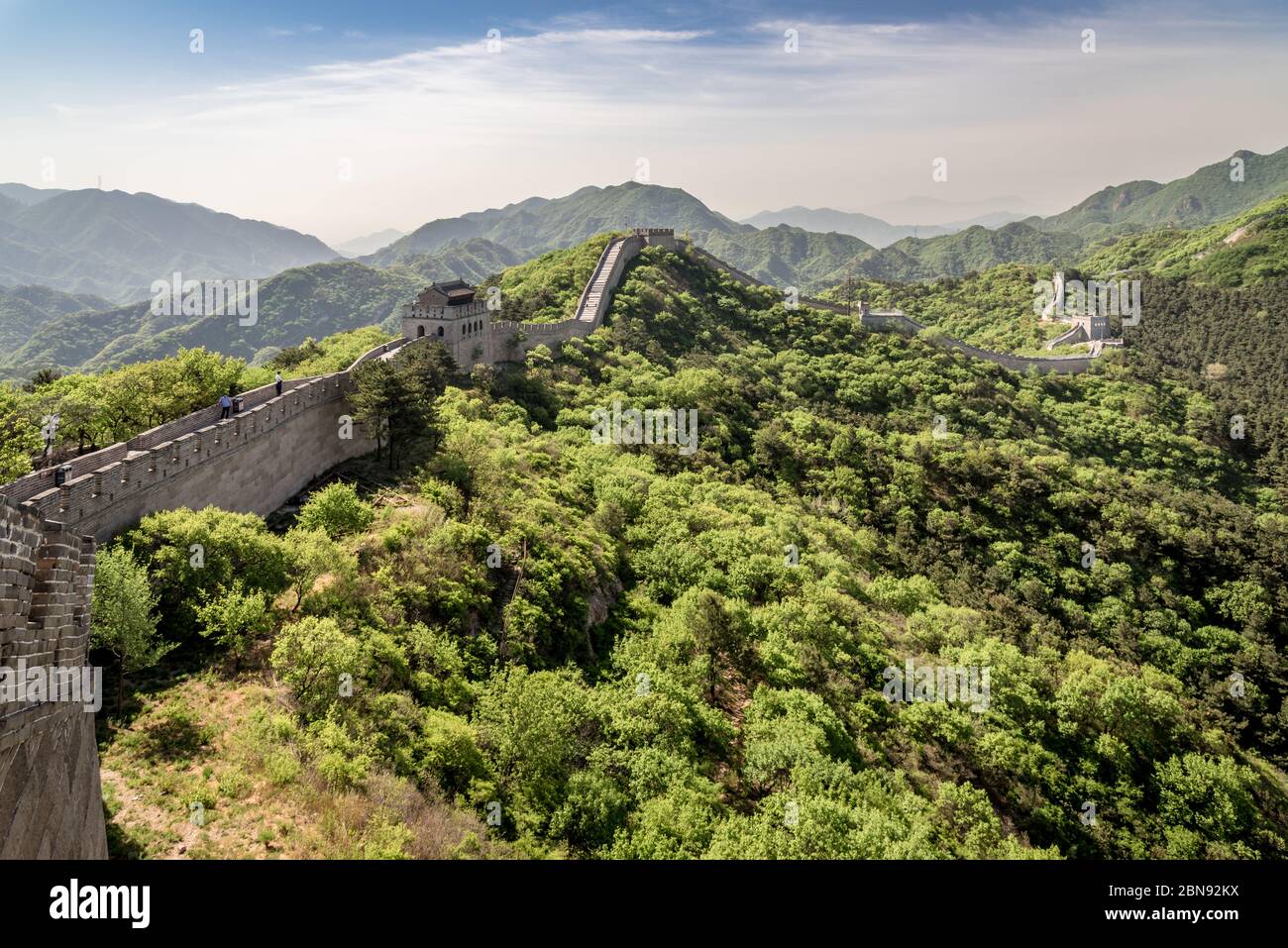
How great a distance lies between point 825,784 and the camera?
72.8 feet

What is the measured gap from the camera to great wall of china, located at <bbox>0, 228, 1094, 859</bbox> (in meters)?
6.85

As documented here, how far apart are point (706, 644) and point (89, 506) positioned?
72.4 feet

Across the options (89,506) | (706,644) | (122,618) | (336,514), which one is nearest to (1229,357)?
(706,644)

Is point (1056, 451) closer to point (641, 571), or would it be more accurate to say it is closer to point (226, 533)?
point (641, 571)

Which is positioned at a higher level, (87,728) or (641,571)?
(87,728)

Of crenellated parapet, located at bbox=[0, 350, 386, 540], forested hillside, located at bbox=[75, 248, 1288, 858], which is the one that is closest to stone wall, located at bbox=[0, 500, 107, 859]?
forested hillside, located at bbox=[75, 248, 1288, 858]

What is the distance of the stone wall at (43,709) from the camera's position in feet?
21.6

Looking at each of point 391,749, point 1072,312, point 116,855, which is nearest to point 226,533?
point 391,749

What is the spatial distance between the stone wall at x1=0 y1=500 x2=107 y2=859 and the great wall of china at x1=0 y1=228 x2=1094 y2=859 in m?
0.02

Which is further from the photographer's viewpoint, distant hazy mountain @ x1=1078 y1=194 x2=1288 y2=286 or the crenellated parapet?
distant hazy mountain @ x1=1078 y1=194 x2=1288 y2=286

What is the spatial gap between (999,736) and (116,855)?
2949cm

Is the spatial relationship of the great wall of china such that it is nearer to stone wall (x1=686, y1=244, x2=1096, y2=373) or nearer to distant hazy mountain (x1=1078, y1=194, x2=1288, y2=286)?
stone wall (x1=686, y1=244, x2=1096, y2=373)
